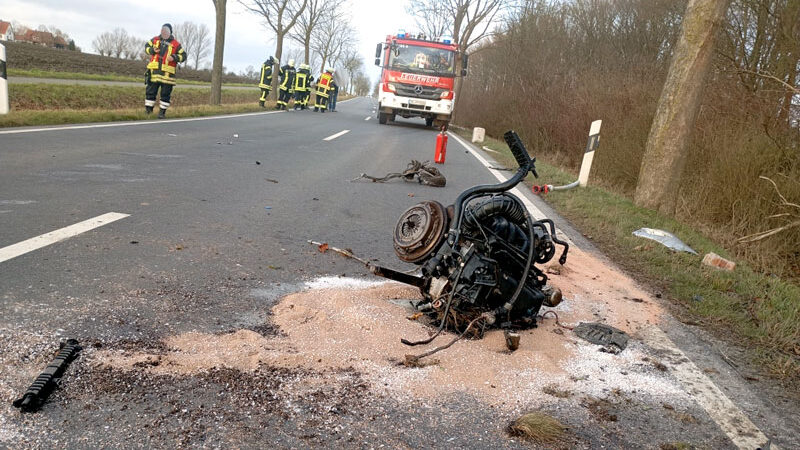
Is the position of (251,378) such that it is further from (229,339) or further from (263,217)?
(263,217)

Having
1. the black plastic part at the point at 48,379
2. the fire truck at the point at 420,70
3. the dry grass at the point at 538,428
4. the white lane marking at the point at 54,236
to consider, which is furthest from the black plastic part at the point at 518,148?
the fire truck at the point at 420,70

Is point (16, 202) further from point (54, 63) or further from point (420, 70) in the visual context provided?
point (54, 63)

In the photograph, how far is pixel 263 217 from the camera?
5.81 metres

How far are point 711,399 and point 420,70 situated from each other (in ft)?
72.1

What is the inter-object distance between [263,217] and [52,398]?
3.63 m

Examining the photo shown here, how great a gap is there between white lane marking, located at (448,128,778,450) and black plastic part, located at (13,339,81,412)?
274cm

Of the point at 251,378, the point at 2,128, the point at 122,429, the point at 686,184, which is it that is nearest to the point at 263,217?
the point at 251,378

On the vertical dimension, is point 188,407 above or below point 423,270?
below

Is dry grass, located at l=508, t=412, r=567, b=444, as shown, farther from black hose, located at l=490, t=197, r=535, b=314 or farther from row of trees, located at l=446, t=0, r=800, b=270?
row of trees, located at l=446, t=0, r=800, b=270

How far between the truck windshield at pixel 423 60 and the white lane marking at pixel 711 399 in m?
21.2

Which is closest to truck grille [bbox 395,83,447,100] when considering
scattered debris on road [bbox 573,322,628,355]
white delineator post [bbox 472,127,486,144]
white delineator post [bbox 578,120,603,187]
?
white delineator post [bbox 472,127,486,144]

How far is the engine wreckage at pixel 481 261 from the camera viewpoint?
3.35 m

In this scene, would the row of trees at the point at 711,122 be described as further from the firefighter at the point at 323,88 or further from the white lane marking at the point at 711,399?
the firefighter at the point at 323,88

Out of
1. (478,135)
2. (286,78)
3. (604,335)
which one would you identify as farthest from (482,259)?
(286,78)
